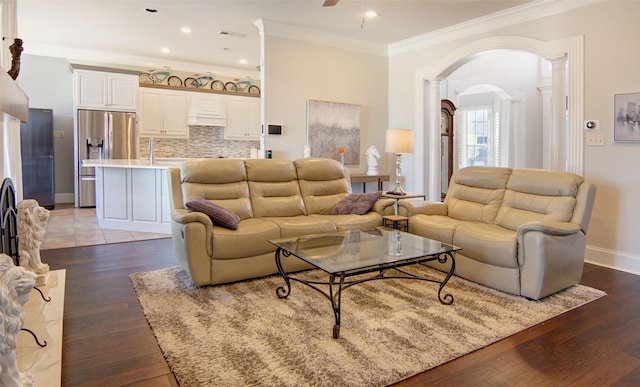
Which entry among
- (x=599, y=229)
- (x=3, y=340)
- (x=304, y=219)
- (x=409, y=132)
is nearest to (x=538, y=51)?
(x=409, y=132)

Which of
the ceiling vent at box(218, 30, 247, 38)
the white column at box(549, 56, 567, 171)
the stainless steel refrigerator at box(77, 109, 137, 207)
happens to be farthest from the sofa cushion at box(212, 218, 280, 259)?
the stainless steel refrigerator at box(77, 109, 137, 207)

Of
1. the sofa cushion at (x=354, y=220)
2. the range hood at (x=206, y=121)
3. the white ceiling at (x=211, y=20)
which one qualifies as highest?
the white ceiling at (x=211, y=20)

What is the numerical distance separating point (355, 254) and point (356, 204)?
4.84ft

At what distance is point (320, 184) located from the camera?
14.4 feet

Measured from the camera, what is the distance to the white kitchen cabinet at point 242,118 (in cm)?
855

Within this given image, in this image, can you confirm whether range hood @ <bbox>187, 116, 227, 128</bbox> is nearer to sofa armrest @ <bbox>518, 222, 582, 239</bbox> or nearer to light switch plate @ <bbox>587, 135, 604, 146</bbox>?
light switch plate @ <bbox>587, 135, 604, 146</bbox>

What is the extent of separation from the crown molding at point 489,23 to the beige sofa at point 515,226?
1.95 m

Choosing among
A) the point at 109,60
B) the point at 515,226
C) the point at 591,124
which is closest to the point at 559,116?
the point at 591,124

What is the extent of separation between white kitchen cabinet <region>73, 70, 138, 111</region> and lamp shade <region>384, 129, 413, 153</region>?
5227mm

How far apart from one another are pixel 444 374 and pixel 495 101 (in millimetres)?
7357

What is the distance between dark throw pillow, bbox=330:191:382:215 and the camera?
4094mm

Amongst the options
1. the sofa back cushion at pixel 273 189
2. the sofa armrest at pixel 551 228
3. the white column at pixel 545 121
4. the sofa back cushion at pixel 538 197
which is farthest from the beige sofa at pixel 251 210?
the white column at pixel 545 121

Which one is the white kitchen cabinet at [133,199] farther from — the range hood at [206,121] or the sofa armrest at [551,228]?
the sofa armrest at [551,228]

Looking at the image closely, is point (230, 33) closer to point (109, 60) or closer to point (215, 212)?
point (109, 60)
